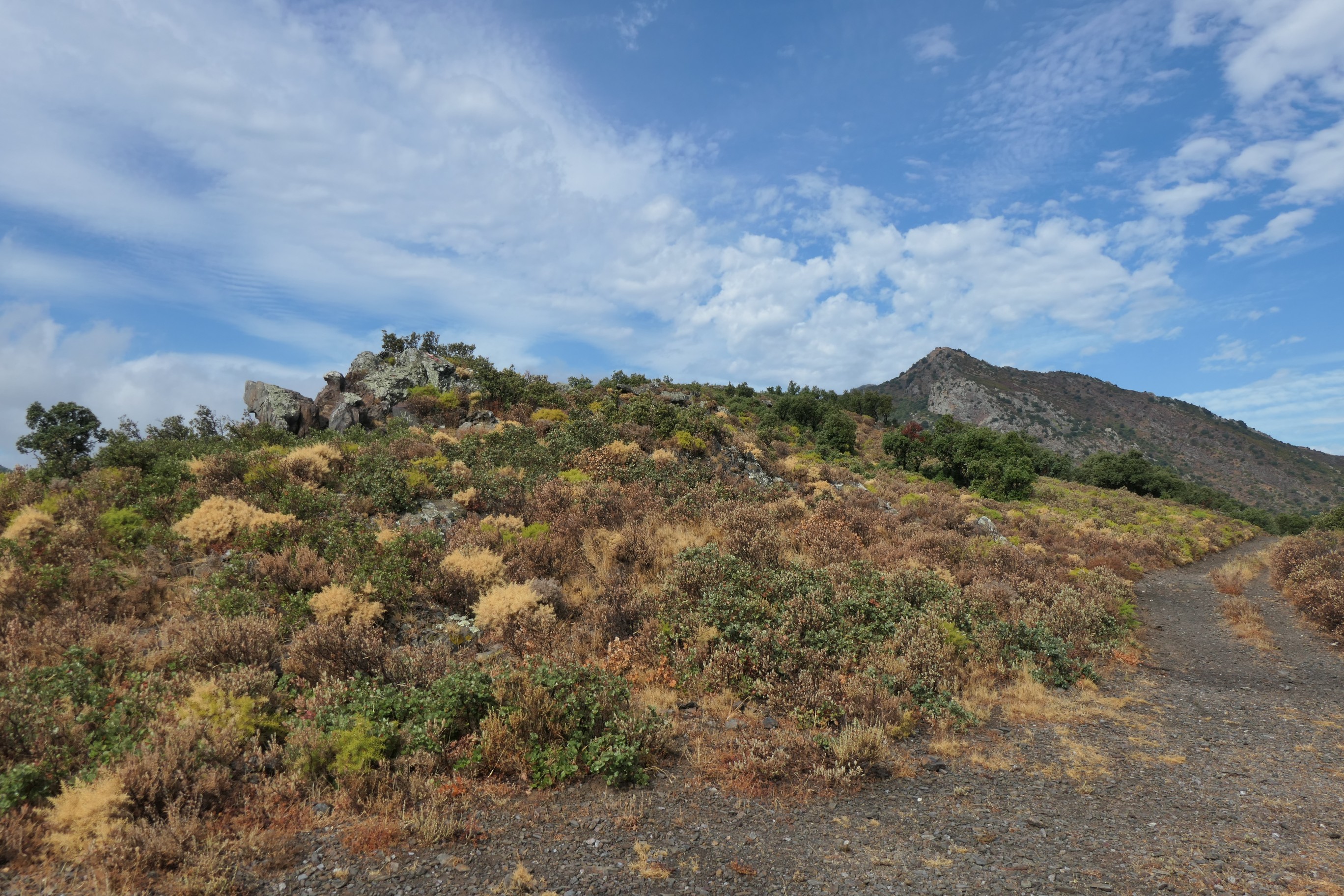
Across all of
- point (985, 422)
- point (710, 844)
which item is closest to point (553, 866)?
point (710, 844)

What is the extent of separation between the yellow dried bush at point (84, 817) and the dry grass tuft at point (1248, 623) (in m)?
19.3

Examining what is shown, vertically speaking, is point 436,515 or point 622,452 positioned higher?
point 622,452

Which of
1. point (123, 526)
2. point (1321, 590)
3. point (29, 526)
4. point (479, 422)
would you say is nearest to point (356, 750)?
point (123, 526)

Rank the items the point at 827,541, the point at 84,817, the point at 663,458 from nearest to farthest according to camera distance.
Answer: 1. the point at 84,817
2. the point at 827,541
3. the point at 663,458

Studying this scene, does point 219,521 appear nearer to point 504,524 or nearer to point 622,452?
point 504,524

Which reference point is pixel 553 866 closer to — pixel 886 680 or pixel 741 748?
pixel 741 748

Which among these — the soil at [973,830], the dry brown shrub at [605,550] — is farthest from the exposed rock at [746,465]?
the soil at [973,830]

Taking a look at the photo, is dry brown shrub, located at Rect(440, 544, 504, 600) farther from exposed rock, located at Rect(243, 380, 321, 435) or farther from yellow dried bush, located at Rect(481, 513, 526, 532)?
exposed rock, located at Rect(243, 380, 321, 435)

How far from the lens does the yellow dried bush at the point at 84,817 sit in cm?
Answer: 443

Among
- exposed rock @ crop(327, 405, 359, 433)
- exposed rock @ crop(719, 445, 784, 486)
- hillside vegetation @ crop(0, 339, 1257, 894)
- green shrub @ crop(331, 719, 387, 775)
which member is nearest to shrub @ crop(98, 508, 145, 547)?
hillside vegetation @ crop(0, 339, 1257, 894)

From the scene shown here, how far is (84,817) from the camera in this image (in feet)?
14.9

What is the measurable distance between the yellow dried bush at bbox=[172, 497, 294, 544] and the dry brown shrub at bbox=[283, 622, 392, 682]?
14.0 feet

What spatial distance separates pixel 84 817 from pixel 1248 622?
847 inches

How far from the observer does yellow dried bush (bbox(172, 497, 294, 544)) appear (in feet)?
34.5
